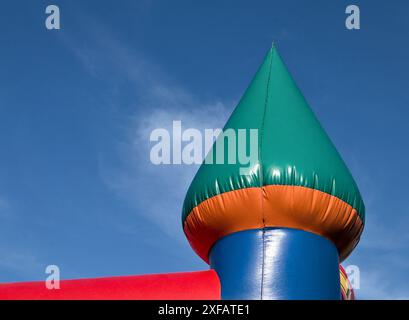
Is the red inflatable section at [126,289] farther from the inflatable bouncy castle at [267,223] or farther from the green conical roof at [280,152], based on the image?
the green conical roof at [280,152]

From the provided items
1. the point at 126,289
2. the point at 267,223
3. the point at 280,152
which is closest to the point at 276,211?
the point at 267,223

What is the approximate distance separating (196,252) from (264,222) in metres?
0.88

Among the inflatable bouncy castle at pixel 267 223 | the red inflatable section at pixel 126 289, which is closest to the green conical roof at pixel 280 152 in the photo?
the inflatable bouncy castle at pixel 267 223

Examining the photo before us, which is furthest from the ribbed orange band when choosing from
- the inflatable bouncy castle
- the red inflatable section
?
the red inflatable section

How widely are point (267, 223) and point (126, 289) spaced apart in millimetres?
1097

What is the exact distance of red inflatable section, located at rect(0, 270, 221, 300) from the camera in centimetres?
434

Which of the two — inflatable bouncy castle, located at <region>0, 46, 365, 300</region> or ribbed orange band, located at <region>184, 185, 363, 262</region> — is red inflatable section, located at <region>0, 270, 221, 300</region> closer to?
inflatable bouncy castle, located at <region>0, 46, 365, 300</region>

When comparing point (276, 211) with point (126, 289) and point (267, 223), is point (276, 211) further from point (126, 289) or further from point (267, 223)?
point (126, 289)
